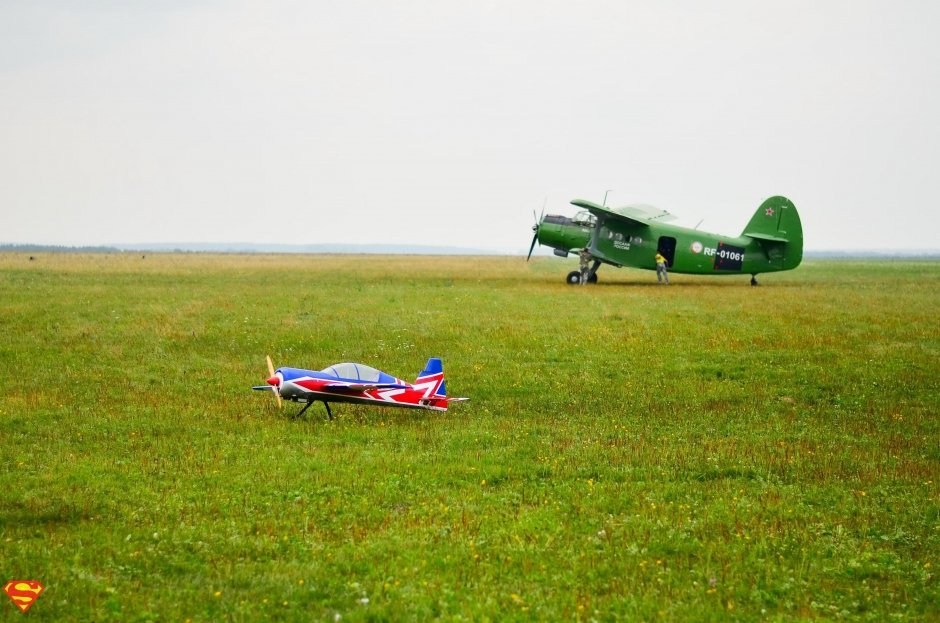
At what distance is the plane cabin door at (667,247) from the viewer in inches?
1849

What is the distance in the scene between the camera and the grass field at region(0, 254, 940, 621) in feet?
28.3

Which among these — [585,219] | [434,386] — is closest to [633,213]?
[585,219]

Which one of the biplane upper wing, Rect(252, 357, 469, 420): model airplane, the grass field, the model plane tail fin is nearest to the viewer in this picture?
the grass field

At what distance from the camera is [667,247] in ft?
154

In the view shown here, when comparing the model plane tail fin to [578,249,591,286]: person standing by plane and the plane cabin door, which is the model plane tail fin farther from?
the plane cabin door

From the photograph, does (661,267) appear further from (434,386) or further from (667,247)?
(434,386)

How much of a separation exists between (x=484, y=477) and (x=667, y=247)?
3663 centimetres

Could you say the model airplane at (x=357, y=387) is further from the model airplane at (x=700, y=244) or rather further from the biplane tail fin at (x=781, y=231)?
the biplane tail fin at (x=781, y=231)

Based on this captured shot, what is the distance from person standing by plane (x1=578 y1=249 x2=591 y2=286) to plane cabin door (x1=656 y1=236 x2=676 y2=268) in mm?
3929

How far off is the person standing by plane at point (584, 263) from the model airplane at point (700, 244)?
0.78 ft

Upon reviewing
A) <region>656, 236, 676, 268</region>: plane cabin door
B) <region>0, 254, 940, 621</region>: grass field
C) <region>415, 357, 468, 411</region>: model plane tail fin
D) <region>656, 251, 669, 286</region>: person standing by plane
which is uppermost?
<region>656, 236, 676, 268</region>: plane cabin door

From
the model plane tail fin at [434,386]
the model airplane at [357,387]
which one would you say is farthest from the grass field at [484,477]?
the model airplane at [357,387]

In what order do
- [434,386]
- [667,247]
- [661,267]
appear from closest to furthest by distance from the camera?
[434,386], [661,267], [667,247]

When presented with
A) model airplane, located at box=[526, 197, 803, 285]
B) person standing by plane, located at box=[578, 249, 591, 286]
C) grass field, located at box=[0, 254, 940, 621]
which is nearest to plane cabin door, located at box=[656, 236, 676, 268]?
model airplane, located at box=[526, 197, 803, 285]
